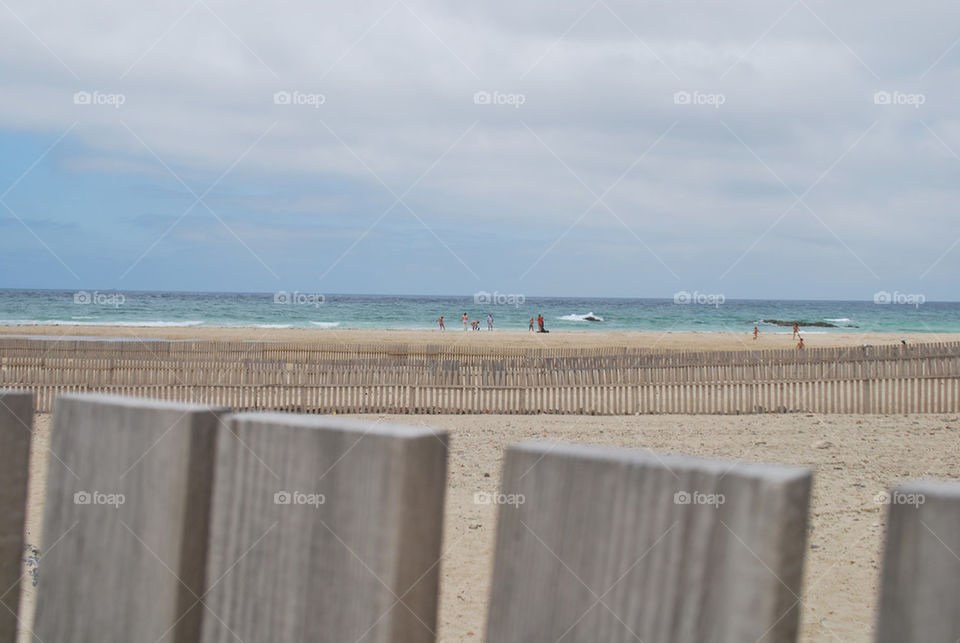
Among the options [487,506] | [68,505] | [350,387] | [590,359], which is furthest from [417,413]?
[68,505]

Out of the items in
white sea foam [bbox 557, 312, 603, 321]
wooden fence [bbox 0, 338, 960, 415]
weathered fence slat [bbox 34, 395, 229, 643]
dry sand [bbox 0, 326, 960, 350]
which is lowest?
weathered fence slat [bbox 34, 395, 229, 643]

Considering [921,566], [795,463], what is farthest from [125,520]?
[795,463]

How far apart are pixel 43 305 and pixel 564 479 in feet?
299

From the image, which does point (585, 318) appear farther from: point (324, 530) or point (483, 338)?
point (324, 530)

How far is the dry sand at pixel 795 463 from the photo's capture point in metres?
5.09

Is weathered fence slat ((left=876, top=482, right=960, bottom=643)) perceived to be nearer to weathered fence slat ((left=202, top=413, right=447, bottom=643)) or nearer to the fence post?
weathered fence slat ((left=202, top=413, right=447, bottom=643))

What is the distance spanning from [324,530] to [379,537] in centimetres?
11

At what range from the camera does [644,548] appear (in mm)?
1023

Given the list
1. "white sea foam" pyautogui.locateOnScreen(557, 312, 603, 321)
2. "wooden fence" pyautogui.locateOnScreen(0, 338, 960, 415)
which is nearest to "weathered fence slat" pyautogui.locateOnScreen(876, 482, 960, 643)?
"wooden fence" pyautogui.locateOnScreen(0, 338, 960, 415)

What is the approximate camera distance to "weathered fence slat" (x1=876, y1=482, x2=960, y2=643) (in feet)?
2.96

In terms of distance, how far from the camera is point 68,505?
1.44m

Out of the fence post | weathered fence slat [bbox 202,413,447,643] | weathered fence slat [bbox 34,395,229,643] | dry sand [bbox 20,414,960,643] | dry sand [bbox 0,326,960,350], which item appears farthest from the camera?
dry sand [bbox 0,326,960,350]

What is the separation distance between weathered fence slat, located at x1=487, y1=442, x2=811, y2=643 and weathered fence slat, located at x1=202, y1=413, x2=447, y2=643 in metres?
0.12

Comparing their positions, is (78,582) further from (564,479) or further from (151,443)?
(564,479)
